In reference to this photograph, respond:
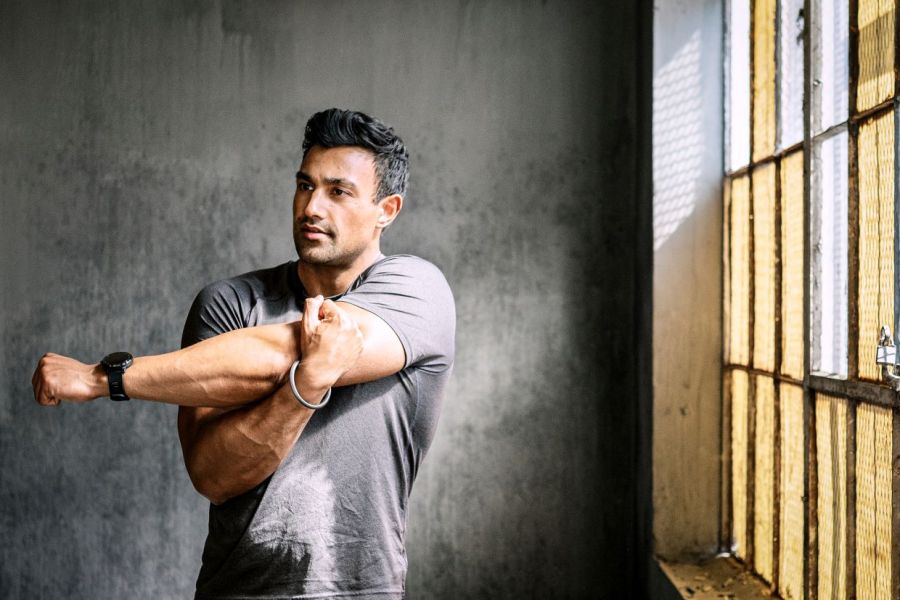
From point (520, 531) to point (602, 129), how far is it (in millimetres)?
1675

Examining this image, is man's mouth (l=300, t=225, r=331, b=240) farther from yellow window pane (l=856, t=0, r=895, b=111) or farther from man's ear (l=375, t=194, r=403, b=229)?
yellow window pane (l=856, t=0, r=895, b=111)

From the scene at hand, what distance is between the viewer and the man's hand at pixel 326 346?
1.32m

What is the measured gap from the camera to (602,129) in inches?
129

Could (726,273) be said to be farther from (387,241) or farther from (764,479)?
(387,241)

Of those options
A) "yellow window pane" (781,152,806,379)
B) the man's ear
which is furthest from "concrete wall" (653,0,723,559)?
the man's ear

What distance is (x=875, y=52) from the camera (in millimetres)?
1760

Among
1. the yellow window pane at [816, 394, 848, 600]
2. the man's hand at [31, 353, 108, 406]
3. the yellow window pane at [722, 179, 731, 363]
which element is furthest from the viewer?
the yellow window pane at [722, 179, 731, 363]

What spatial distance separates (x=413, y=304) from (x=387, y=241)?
5.90 feet

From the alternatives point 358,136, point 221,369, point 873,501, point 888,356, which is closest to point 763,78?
point 888,356

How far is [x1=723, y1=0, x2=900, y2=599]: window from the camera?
1.75 meters

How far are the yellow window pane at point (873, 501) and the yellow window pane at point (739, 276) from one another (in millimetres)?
842

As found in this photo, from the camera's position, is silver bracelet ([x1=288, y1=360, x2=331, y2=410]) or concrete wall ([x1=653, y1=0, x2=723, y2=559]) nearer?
silver bracelet ([x1=288, y1=360, x2=331, y2=410])

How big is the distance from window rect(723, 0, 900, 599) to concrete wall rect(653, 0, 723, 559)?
0.06 m

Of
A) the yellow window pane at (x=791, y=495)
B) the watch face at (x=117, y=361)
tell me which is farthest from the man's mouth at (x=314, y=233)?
the yellow window pane at (x=791, y=495)
